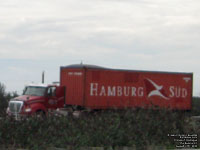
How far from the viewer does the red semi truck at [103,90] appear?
26228 mm

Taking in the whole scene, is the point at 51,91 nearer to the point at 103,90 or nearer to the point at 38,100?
the point at 38,100

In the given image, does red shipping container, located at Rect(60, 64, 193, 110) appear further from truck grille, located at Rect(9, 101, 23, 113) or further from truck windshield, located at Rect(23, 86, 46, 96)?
truck grille, located at Rect(9, 101, 23, 113)

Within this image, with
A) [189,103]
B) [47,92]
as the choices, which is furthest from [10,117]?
[189,103]

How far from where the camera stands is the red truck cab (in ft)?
83.0

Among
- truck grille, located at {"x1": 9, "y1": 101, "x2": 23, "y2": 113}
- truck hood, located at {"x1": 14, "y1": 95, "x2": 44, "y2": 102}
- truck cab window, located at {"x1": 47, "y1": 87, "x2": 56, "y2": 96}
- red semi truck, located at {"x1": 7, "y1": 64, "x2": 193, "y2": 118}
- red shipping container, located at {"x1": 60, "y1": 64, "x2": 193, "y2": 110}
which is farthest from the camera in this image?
red shipping container, located at {"x1": 60, "y1": 64, "x2": 193, "y2": 110}

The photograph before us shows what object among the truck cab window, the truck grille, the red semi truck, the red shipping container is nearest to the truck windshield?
the red semi truck

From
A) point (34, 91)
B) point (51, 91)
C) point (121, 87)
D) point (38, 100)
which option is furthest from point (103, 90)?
point (38, 100)

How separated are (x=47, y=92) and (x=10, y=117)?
1274cm

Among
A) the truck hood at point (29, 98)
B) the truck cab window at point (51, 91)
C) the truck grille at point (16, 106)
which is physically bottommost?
the truck grille at point (16, 106)

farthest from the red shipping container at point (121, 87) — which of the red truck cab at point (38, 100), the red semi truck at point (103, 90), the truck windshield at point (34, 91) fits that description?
the truck windshield at point (34, 91)

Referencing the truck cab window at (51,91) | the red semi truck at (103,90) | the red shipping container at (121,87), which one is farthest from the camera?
the red shipping container at (121,87)

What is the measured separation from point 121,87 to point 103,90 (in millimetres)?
1386

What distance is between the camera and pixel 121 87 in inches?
1174

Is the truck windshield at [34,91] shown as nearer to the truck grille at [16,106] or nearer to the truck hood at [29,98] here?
the truck hood at [29,98]
